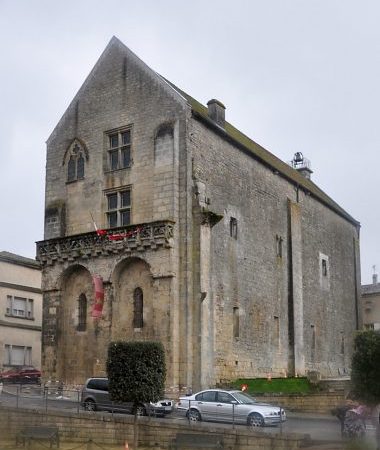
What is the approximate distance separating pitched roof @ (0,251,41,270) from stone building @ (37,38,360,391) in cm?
1218

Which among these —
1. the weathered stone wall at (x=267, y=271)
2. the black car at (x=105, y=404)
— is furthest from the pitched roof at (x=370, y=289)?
the black car at (x=105, y=404)

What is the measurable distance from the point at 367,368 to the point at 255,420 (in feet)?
22.8

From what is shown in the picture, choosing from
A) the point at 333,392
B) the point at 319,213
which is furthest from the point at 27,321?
the point at 333,392

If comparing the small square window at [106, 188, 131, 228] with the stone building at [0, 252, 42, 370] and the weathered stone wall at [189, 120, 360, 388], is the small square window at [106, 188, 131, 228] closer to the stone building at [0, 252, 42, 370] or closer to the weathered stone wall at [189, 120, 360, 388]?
the weathered stone wall at [189, 120, 360, 388]

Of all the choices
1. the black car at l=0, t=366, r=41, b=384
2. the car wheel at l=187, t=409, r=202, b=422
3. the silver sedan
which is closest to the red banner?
the silver sedan

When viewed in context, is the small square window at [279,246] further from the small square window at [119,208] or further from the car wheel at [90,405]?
the car wheel at [90,405]

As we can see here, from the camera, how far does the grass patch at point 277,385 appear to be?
3450 centimetres

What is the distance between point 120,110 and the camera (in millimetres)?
39500

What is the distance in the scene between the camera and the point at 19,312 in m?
52.8

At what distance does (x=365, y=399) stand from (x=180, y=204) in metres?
17.0

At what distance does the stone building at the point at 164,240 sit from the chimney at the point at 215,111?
0.73 feet

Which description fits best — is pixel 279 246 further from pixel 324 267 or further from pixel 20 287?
pixel 20 287

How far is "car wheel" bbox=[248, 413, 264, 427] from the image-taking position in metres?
26.5

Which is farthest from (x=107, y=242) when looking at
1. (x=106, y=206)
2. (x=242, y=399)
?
(x=242, y=399)
